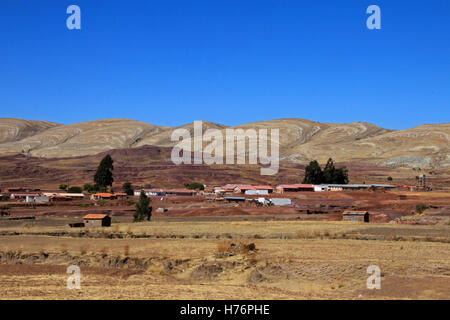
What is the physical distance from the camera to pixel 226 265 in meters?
22.7

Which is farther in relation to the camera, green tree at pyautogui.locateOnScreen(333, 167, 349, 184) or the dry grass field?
green tree at pyautogui.locateOnScreen(333, 167, 349, 184)

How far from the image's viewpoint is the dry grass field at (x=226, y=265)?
18203 millimetres

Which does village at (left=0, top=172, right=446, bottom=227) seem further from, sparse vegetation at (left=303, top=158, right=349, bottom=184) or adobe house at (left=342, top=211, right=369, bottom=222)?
sparse vegetation at (left=303, top=158, right=349, bottom=184)

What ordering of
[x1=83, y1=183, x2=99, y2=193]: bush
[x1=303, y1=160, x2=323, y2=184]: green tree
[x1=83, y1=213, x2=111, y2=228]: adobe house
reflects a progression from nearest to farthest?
[x1=83, y1=213, x2=111, y2=228]: adobe house → [x1=83, y1=183, x2=99, y2=193]: bush → [x1=303, y1=160, x2=323, y2=184]: green tree

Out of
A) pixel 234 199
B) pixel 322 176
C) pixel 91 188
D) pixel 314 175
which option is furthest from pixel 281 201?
pixel 91 188

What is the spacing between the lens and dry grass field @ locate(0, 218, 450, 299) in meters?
18.2

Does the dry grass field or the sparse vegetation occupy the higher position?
the sparse vegetation

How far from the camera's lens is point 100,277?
2094 cm

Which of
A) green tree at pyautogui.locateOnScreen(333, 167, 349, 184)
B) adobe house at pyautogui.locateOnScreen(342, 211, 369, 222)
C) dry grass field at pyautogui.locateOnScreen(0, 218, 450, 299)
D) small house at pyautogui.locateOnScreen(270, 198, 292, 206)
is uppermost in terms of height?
green tree at pyautogui.locateOnScreen(333, 167, 349, 184)

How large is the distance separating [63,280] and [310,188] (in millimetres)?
67061

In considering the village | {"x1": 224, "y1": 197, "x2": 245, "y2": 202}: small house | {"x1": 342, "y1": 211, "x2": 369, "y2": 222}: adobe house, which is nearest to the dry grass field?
{"x1": 342, "y1": 211, "x2": 369, "y2": 222}: adobe house

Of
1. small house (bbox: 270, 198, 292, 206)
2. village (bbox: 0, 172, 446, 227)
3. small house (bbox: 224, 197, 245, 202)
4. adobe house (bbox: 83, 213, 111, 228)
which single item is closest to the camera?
adobe house (bbox: 83, 213, 111, 228)

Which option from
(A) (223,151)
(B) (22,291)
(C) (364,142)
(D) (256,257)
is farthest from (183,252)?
(C) (364,142)

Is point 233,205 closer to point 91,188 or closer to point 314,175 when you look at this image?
point 314,175
